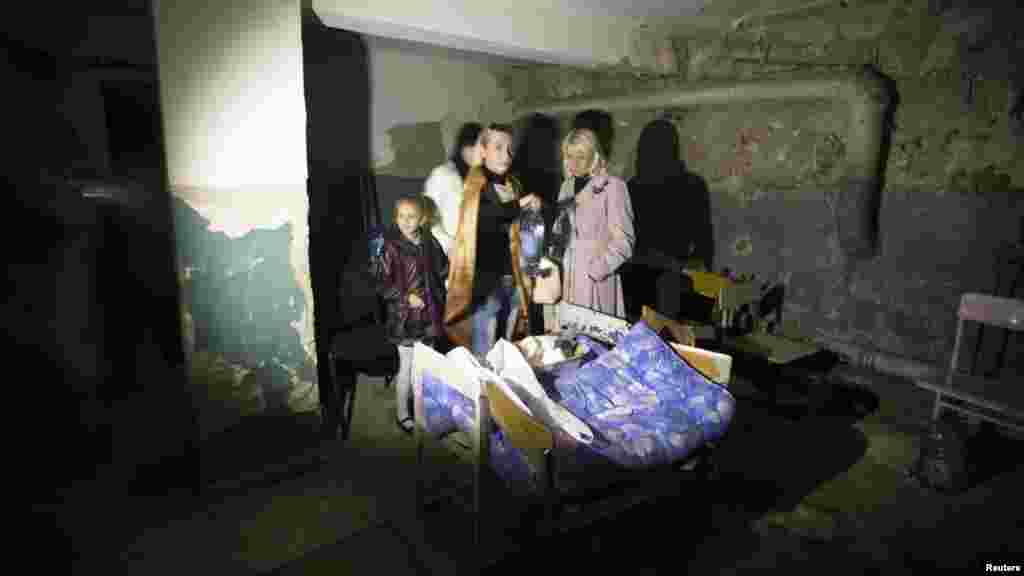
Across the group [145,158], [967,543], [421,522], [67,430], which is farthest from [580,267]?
[67,430]

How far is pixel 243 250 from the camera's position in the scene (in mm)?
3152

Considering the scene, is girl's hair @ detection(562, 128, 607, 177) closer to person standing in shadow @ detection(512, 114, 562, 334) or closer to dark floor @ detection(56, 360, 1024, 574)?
dark floor @ detection(56, 360, 1024, 574)

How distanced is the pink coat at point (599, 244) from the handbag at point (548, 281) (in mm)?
156

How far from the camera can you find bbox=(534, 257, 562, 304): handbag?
424 centimetres

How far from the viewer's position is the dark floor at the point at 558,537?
2.75 m

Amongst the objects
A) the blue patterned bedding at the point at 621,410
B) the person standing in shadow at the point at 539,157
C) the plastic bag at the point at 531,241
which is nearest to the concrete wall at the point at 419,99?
the person standing in shadow at the point at 539,157

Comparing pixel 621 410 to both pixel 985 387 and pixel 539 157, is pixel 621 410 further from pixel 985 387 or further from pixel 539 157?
pixel 539 157

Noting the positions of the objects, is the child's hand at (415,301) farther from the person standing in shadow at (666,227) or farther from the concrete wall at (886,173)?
the concrete wall at (886,173)

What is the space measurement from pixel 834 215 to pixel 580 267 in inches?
94.2

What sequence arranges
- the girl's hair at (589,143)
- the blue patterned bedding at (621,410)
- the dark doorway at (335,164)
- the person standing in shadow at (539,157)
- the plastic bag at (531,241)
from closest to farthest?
the blue patterned bedding at (621,410)
the girl's hair at (589,143)
the plastic bag at (531,241)
the dark doorway at (335,164)
the person standing in shadow at (539,157)

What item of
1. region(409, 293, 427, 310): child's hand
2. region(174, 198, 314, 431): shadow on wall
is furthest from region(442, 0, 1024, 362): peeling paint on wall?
region(174, 198, 314, 431): shadow on wall

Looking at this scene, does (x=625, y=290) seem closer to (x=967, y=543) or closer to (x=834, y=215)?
(x=834, y=215)

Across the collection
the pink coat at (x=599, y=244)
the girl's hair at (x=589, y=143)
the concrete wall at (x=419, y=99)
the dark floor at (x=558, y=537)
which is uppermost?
the concrete wall at (x=419, y=99)

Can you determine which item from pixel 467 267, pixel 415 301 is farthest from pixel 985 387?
pixel 415 301
